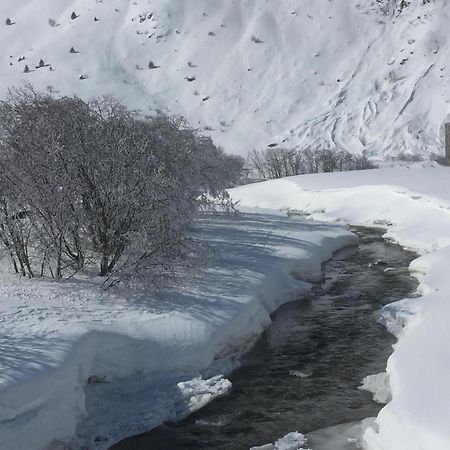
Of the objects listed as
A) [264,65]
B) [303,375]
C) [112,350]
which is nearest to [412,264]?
[303,375]

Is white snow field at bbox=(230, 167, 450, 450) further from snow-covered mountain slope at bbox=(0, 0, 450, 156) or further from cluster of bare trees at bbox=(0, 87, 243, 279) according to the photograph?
snow-covered mountain slope at bbox=(0, 0, 450, 156)

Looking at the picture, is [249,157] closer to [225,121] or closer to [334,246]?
[225,121]

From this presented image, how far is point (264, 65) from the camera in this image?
99.4 meters

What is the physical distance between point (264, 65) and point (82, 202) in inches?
3361

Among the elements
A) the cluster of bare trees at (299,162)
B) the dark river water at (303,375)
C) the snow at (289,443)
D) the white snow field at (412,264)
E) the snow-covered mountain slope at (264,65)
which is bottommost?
the snow at (289,443)

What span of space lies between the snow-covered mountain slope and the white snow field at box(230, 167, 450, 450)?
1333 inches

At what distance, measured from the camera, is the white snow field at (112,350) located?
10.7m

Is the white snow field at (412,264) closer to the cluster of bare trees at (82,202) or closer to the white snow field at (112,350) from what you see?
the white snow field at (112,350)

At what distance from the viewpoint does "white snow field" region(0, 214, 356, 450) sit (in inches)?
420

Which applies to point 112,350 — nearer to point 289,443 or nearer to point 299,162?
point 289,443

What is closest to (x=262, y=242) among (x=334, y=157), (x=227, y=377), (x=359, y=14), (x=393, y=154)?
(x=227, y=377)

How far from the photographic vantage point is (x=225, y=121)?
303 feet

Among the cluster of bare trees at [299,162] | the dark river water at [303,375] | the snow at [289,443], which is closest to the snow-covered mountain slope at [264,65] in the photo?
the cluster of bare trees at [299,162]

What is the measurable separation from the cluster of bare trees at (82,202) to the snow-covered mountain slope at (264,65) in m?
63.2
